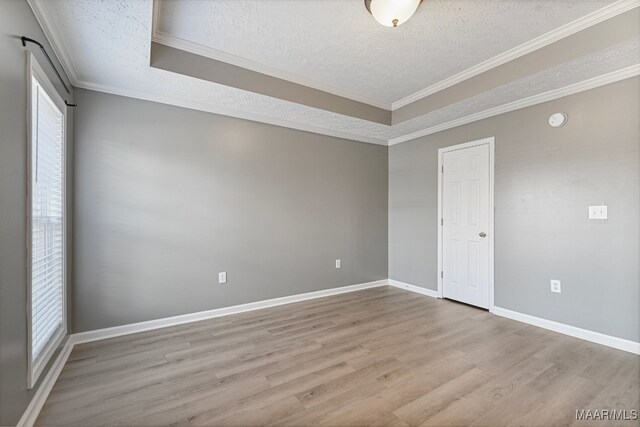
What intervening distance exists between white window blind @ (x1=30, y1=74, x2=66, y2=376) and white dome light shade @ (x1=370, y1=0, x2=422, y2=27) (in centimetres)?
223

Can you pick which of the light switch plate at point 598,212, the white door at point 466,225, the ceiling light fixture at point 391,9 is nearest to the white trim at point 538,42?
the white door at point 466,225

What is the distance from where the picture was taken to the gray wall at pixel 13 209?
1.31 meters

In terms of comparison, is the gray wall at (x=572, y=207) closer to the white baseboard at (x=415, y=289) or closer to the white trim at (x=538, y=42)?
the white trim at (x=538, y=42)

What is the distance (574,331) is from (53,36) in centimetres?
499

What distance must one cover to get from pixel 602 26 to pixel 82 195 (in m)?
4.51

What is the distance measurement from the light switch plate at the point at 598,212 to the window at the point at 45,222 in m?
4.35

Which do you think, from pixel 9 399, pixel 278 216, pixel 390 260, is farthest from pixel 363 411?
pixel 390 260

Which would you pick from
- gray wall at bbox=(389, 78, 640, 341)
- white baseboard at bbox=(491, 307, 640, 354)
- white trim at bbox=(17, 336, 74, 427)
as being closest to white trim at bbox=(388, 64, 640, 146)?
gray wall at bbox=(389, 78, 640, 341)

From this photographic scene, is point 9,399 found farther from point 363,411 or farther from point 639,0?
point 639,0

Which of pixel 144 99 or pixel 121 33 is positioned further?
pixel 144 99

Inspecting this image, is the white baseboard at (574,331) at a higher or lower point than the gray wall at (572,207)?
lower

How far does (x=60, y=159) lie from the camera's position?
222 cm

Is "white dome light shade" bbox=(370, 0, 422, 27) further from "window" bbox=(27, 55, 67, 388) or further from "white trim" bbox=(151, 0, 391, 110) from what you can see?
"window" bbox=(27, 55, 67, 388)

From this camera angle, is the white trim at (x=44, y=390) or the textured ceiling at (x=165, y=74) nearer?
the white trim at (x=44, y=390)
